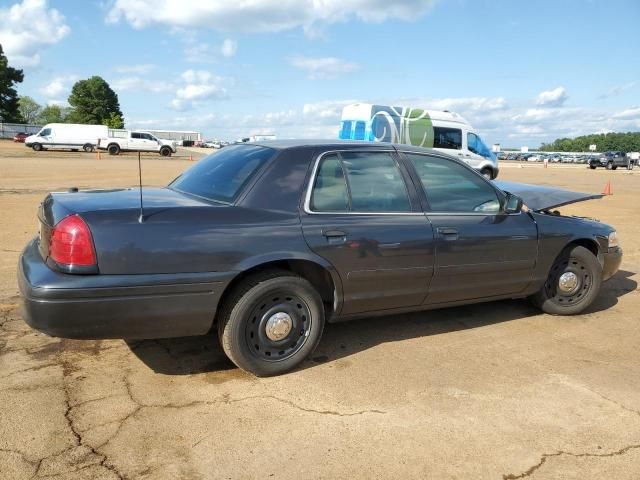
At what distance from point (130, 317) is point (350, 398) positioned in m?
1.39

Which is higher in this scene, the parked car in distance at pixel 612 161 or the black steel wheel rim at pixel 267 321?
the parked car in distance at pixel 612 161

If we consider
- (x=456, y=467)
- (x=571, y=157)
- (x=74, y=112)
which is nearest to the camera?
(x=456, y=467)

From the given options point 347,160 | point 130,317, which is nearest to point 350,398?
point 130,317

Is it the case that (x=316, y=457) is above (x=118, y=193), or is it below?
below

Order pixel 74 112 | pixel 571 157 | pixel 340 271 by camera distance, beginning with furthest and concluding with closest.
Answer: pixel 74 112
pixel 571 157
pixel 340 271

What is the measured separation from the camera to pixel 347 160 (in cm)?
385

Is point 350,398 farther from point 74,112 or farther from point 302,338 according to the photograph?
point 74,112

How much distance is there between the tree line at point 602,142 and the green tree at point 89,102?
116 m

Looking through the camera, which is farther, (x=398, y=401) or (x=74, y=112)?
(x=74, y=112)

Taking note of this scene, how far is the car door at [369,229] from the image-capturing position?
3.59 metres

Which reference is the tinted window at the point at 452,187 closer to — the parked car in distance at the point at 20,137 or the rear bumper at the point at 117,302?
the rear bumper at the point at 117,302

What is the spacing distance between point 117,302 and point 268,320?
939 mm

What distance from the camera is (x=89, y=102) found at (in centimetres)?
9706

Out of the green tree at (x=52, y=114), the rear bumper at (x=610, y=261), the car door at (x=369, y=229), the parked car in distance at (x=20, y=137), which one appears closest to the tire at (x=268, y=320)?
the car door at (x=369, y=229)
